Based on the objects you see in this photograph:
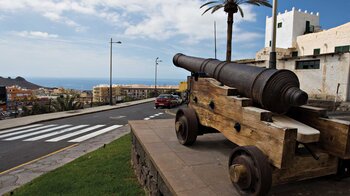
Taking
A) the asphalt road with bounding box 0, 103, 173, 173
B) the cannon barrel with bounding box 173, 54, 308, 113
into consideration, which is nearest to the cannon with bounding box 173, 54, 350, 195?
the cannon barrel with bounding box 173, 54, 308, 113

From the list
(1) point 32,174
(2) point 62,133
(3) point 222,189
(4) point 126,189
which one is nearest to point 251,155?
(3) point 222,189

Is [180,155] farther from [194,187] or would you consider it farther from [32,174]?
[32,174]

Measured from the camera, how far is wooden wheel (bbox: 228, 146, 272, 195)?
249 cm

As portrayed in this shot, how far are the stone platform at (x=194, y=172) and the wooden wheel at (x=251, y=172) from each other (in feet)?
0.76

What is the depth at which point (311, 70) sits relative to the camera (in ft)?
76.0

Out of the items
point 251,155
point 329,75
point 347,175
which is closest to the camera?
point 251,155

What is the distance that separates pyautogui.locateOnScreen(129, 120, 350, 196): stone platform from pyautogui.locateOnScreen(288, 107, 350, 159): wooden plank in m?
0.50

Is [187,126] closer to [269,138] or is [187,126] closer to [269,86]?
[269,86]

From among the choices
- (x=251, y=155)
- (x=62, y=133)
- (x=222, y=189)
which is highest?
(x=251, y=155)

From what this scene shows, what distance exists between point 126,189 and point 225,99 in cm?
260

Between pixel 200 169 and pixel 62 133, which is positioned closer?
pixel 200 169

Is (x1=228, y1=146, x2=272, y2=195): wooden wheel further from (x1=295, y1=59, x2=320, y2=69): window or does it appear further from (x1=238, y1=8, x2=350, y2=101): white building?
(x1=295, y1=59, x2=320, y2=69): window

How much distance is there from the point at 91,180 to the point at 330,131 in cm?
442

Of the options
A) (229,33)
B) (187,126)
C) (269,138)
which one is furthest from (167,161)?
(229,33)
